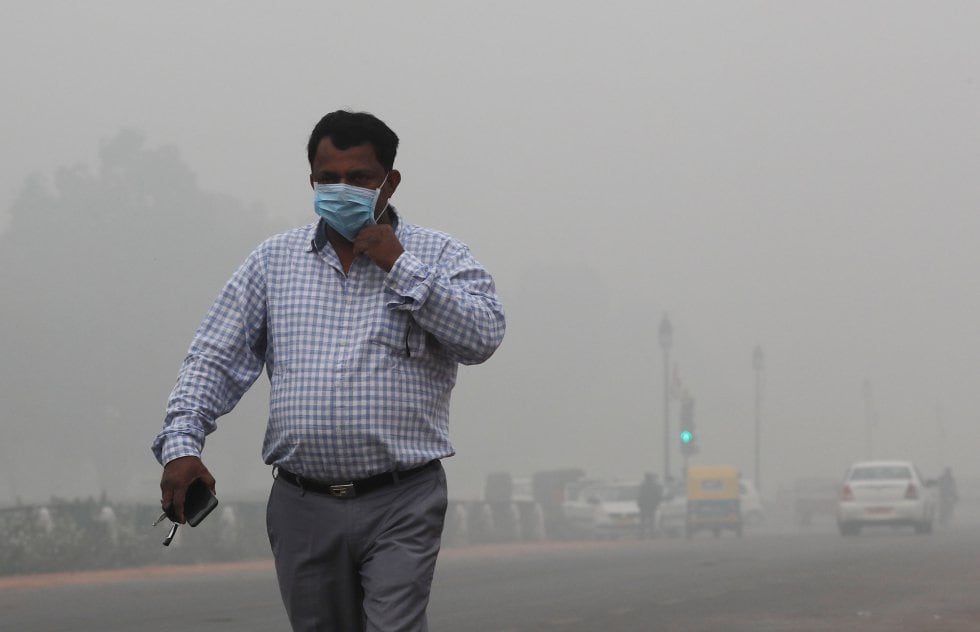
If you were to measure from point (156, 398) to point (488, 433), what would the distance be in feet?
104

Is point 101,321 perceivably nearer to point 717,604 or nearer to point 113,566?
point 113,566

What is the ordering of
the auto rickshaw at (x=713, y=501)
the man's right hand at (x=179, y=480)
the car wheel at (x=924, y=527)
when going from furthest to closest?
the auto rickshaw at (x=713, y=501)
the car wheel at (x=924, y=527)
the man's right hand at (x=179, y=480)

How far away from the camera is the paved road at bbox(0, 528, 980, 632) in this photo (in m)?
12.4

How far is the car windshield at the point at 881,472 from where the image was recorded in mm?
31359

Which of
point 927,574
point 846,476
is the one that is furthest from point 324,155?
point 846,476

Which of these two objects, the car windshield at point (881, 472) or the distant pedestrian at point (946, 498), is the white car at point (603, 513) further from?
the car windshield at point (881, 472)

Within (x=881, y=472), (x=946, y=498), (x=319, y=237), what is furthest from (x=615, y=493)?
(x=319, y=237)

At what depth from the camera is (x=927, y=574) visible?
18.1 meters

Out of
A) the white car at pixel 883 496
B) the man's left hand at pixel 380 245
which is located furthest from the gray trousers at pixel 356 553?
the white car at pixel 883 496

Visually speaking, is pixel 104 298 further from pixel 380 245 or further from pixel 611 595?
pixel 380 245

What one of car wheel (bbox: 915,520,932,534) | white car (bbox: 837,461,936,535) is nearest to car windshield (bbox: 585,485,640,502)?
car wheel (bbox: 915,520,932,534)

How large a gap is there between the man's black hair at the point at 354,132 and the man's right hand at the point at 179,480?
848 mm

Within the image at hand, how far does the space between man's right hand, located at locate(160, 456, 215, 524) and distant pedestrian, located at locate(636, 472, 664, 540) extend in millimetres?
37248

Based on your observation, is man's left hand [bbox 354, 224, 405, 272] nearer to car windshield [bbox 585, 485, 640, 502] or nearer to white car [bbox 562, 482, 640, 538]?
white car [bbox 562, 482, 640, 538]
